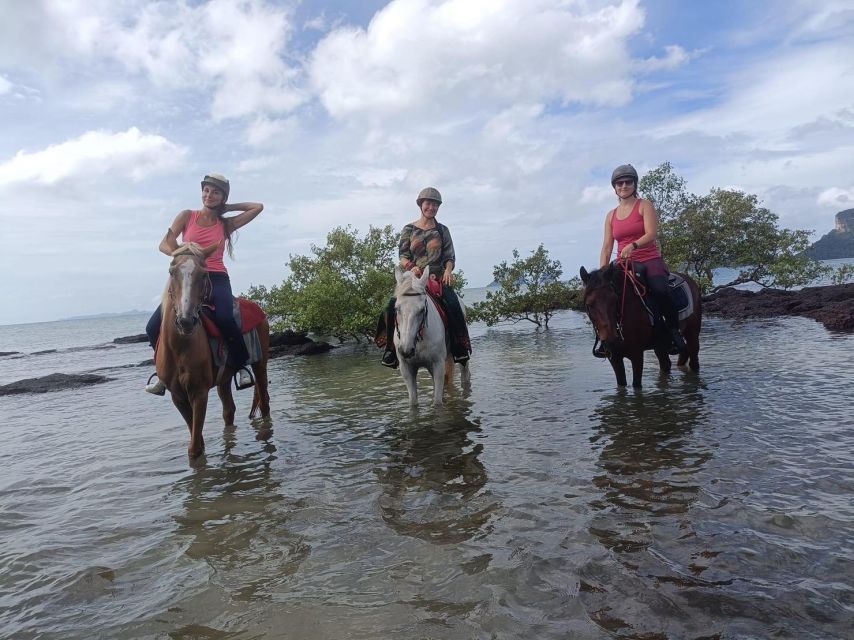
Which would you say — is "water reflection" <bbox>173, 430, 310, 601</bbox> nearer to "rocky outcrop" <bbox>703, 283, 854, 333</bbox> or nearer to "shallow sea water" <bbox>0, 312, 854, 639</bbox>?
"shallow sea water" <bbox>0, 312, 854, 639</bbox>

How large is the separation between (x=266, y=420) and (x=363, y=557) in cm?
543

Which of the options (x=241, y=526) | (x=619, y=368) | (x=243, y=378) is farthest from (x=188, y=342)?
(x=619, y=368)

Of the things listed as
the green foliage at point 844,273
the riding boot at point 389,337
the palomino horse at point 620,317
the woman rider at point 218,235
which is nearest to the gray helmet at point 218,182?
the woman rider at point 218,235

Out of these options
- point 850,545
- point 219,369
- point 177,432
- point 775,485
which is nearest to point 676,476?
point 775,485

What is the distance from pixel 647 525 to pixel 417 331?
447 cm

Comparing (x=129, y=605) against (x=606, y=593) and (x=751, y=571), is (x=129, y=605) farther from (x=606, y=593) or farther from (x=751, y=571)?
(x=751, y=571)

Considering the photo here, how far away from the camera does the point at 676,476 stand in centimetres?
441

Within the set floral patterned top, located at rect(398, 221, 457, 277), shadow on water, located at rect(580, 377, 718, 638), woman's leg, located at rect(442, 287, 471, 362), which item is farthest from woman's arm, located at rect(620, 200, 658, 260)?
floral patterned top, located at rect(398, 221, 457, 277)

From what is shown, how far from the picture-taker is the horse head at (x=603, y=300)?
750 centimetres

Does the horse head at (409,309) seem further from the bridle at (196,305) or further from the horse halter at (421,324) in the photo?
the bridle at (196,305)

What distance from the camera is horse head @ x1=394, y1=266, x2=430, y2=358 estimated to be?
24.2ft

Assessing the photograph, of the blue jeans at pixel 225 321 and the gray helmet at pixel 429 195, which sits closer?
the blue jeans at pixel 225 321

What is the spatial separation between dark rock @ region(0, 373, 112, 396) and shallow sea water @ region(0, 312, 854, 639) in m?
10.0

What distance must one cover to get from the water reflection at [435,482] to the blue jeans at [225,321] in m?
2.32
